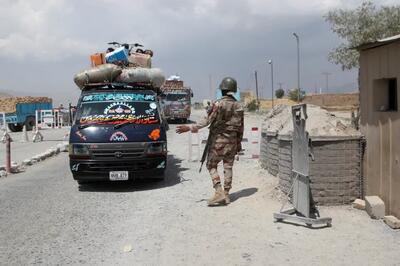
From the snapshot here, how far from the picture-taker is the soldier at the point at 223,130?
8656mm

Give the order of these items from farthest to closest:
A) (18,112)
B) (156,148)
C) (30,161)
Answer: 1. (18,112)
2. (30,161)
3. (156,148)

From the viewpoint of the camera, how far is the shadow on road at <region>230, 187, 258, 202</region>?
9.33 metres

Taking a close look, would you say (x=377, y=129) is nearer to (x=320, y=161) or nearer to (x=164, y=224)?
(x=320, y=161)

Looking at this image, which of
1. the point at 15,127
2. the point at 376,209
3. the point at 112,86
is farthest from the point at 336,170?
the point at 15,127

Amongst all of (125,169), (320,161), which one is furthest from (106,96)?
(320,161)

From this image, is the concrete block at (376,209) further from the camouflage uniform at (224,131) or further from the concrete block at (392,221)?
the camouflage uniform at (224,131)

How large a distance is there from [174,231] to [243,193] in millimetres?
2736

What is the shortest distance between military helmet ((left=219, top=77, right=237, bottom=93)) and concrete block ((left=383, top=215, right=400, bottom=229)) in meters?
3.19

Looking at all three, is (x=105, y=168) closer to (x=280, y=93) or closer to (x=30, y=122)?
(x=30, y=122)

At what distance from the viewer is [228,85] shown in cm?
877

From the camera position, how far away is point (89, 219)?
317 inches

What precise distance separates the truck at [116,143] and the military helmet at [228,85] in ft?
8.06

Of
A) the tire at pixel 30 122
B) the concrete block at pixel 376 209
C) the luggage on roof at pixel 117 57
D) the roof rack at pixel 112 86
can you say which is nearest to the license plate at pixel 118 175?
the roof rack at pixel 112 86

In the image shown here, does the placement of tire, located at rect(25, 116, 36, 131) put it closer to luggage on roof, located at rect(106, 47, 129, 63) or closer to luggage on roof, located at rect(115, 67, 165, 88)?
luggage on roof, located at rect(106, 47, 129, 63)
